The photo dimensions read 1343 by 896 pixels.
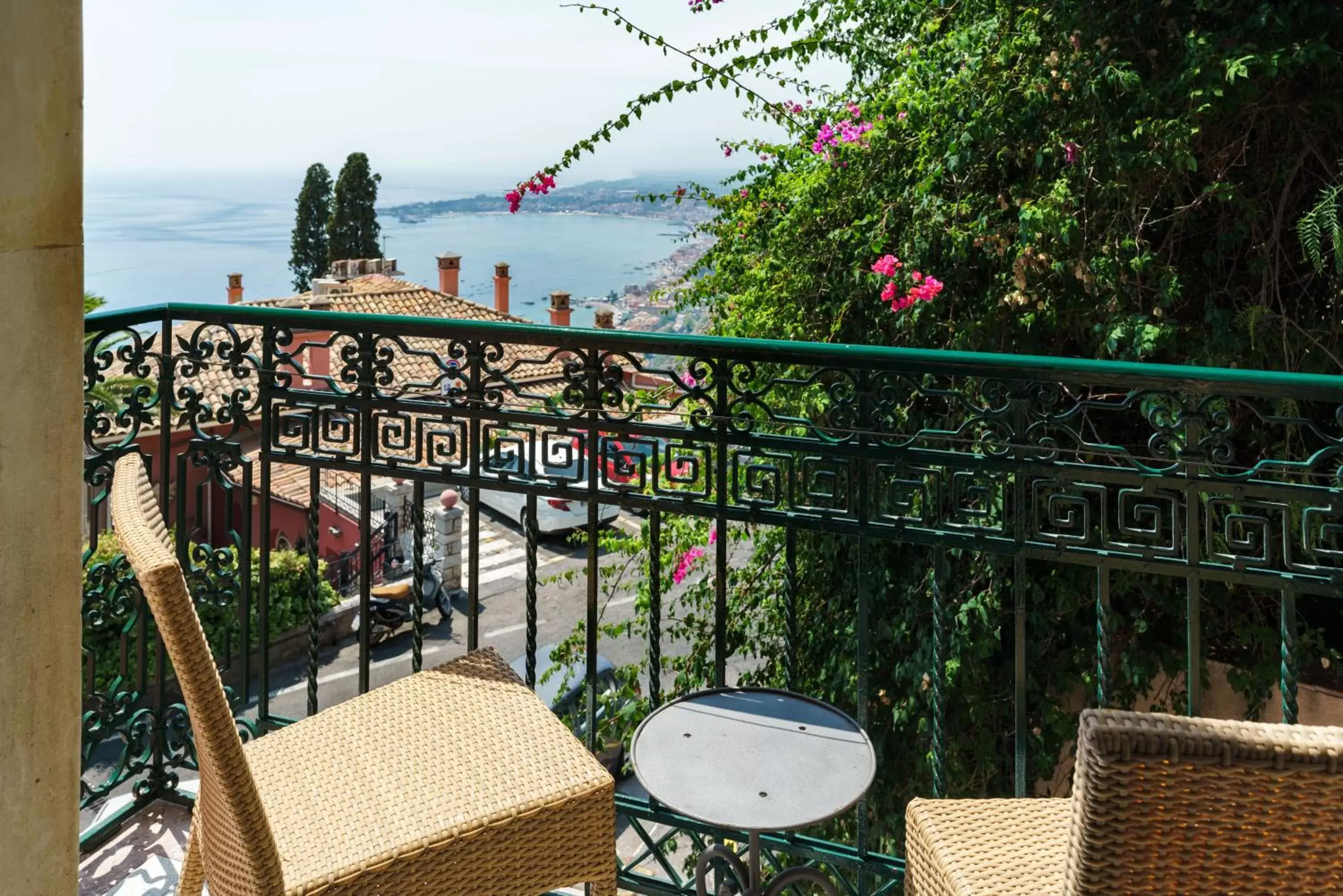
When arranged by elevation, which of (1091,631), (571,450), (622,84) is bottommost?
(1091,631)

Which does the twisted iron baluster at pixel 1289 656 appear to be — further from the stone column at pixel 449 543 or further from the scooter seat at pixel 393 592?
the scooter seat at pixel 393 592

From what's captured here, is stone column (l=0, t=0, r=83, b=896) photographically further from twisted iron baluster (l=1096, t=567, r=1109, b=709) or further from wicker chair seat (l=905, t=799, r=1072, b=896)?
twisted iron baluster (l=1096, t=567, r=1109, b=709)

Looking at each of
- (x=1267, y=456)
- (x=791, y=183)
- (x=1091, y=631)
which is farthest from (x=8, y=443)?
(x=791, y=183)

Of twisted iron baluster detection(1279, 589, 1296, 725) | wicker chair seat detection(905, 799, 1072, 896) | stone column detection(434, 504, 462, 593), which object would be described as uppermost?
twisted iron baluster detection(1279, 589, 1296, 725)

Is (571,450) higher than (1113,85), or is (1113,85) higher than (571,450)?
(1113,85)

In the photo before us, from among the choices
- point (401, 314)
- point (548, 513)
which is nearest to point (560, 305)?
point (548, 513)

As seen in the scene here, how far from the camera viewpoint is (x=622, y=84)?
480cm

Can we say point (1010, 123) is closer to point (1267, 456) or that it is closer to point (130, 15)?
point (1267, 456)

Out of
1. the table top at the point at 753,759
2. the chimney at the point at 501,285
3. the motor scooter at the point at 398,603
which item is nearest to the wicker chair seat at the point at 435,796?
the table top at the point at 753,759

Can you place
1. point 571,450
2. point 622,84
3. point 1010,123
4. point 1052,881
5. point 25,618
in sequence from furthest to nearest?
point 622,84
point 1010,123
point 571,450
point 1052,881
point 25,618

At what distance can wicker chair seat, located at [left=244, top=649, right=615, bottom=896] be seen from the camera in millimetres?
1509

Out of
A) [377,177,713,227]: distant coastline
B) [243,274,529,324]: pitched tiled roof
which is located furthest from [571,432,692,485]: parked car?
[243,274,529,324]: pitched tiled roof

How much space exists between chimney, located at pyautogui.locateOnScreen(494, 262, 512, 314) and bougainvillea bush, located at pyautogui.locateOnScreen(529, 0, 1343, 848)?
21.6 metres

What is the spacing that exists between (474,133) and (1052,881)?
29.9 metres
